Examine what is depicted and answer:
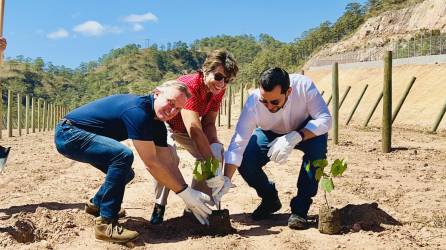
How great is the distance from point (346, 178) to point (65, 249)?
11.0 ft

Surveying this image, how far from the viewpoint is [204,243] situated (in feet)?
11.1

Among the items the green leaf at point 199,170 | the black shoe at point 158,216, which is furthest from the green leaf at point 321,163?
the black shoe at point 158,216

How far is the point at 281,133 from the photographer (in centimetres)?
392

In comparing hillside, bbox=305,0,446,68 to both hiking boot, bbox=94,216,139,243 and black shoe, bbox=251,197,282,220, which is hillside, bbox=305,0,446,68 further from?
hiking boot, bbox=94,216,139,243

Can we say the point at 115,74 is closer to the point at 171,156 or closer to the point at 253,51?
the point at 253,51

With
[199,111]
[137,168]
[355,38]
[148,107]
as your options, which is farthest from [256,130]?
[355,38]

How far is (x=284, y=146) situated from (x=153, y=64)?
137m

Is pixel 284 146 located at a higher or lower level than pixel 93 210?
higher

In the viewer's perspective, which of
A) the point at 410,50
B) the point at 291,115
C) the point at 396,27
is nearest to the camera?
the point at 291,115

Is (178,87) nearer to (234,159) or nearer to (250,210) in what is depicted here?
(234,159)

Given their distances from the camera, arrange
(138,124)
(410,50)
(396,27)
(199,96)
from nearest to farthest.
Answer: (138,124) → (199,96) → (410,50) → (396,27)

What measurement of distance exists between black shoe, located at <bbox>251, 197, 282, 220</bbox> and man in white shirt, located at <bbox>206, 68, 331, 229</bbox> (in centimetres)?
7

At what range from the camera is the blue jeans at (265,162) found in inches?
146

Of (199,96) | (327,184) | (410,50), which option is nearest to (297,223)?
(327,184)
